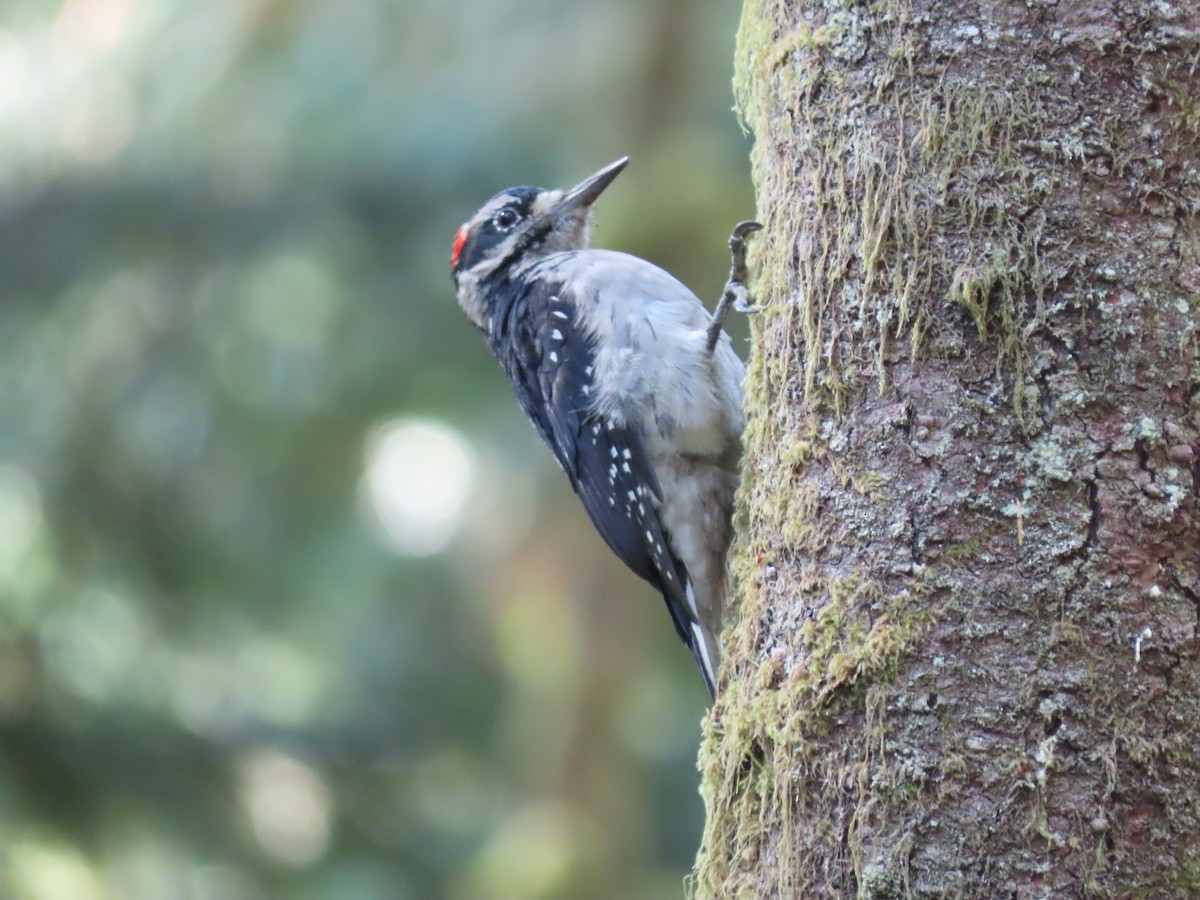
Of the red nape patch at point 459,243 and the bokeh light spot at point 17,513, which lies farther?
the bokeh light spot at point 17,513

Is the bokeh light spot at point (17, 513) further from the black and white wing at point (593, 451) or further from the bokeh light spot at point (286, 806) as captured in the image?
the black and white wing at point (593, 451)

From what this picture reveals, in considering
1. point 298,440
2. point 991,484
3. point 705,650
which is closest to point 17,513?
point 298,440

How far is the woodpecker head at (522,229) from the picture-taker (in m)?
5.06

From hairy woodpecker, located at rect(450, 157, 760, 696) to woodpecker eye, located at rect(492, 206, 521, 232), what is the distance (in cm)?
64

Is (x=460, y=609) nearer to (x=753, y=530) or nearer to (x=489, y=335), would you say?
(x=489, y=335)

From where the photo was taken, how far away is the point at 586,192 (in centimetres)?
496

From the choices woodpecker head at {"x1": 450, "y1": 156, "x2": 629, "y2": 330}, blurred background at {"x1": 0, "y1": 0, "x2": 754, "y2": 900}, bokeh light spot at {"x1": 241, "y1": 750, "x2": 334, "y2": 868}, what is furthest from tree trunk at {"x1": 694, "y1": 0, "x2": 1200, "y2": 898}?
bokeh light spot at {"x1": 241, "y1": 750, "x2": 334, "y2": 868}

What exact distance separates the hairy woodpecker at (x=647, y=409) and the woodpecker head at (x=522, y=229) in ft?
1.78

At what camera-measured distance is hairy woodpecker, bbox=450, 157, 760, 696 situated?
3910mm

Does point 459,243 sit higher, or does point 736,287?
point 459,243

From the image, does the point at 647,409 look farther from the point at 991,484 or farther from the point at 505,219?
the point at 991,484

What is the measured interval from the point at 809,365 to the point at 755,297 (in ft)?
2.07

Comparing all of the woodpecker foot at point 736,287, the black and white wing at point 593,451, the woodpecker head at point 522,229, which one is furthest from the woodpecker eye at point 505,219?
the woodpecker foot at point 736,287

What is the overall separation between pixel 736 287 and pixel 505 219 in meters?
1.71
